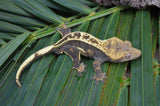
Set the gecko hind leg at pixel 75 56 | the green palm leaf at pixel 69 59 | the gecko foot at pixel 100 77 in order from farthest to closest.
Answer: the gecko hind leg at pixel 75 56 < the gecko foot at pixel 100 77 < the green palm leaf at pixel 69 59

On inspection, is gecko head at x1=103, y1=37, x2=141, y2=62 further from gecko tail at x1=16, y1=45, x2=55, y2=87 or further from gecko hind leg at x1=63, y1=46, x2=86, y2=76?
gecko tail at x1=16, y1=45, x2=55, y2=87

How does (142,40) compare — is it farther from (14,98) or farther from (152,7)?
(14,98)

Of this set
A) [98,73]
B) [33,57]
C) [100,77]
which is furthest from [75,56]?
[33,57]

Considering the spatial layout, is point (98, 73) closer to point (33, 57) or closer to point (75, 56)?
point (75, 56)

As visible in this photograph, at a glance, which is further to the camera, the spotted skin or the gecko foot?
the spotted skin

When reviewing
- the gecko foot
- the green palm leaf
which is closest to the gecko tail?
the green palm leaf

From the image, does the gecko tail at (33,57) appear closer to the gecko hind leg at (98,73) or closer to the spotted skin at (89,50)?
the spotted skin at (89,50)

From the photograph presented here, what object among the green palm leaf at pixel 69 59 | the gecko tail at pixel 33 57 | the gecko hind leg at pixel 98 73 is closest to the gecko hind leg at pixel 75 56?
the green palm leaf at pixel 69 59
